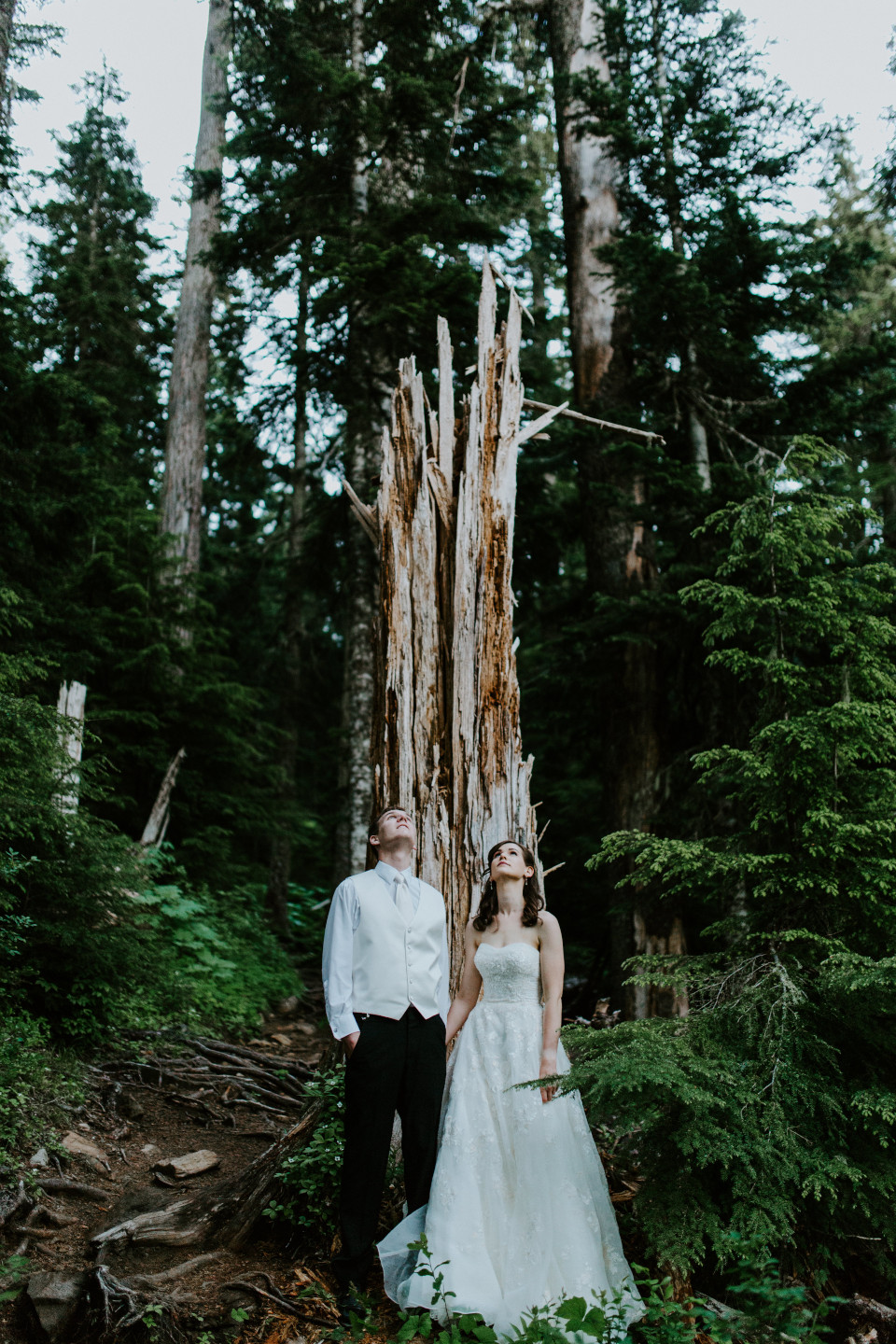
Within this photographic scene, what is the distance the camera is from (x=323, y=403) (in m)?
11.9

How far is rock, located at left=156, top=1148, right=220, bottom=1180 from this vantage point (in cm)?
499

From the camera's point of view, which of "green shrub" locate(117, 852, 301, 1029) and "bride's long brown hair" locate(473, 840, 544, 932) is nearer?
"bride's long brown hair" locate(473, 840, 544, 932)

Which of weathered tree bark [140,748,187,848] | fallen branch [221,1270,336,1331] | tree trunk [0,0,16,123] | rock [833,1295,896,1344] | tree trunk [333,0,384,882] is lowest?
fallen branch [221,1270,336,1331]

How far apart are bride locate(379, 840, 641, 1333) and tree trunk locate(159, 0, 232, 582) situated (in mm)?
8591

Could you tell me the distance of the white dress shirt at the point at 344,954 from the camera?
362 centimetres

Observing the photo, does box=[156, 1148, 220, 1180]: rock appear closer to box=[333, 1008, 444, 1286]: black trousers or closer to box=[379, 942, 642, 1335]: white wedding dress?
box=[333, 1008, 444, 1286]: black trousers

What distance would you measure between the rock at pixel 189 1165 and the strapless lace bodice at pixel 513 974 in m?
2.27

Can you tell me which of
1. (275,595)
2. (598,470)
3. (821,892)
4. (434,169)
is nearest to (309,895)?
(275,595)

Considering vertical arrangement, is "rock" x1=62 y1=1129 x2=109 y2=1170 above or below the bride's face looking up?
below

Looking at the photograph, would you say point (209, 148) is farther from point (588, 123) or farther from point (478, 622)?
point (478, 622)

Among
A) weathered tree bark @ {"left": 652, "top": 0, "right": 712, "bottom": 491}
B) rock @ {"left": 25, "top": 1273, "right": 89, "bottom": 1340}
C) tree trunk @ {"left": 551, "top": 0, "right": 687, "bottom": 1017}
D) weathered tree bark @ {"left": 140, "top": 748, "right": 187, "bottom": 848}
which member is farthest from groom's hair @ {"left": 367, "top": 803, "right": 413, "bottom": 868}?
weathered tree bark @ {"left": 140, "top": 748, "right": 187, "bottom": 848}

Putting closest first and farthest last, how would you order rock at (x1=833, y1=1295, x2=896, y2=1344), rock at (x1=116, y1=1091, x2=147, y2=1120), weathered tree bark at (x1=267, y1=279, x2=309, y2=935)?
rock at (x1=833, y1=1295, x2=896, y2=1344)
rock at (x1=116, y1=1091, x2=147, y2=1120)
weathered tree bark at (x1=267, y1=279, x2=309, y2=935)

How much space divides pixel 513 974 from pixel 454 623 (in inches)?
79.9

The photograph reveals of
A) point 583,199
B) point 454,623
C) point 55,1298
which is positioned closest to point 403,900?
point 454,623
